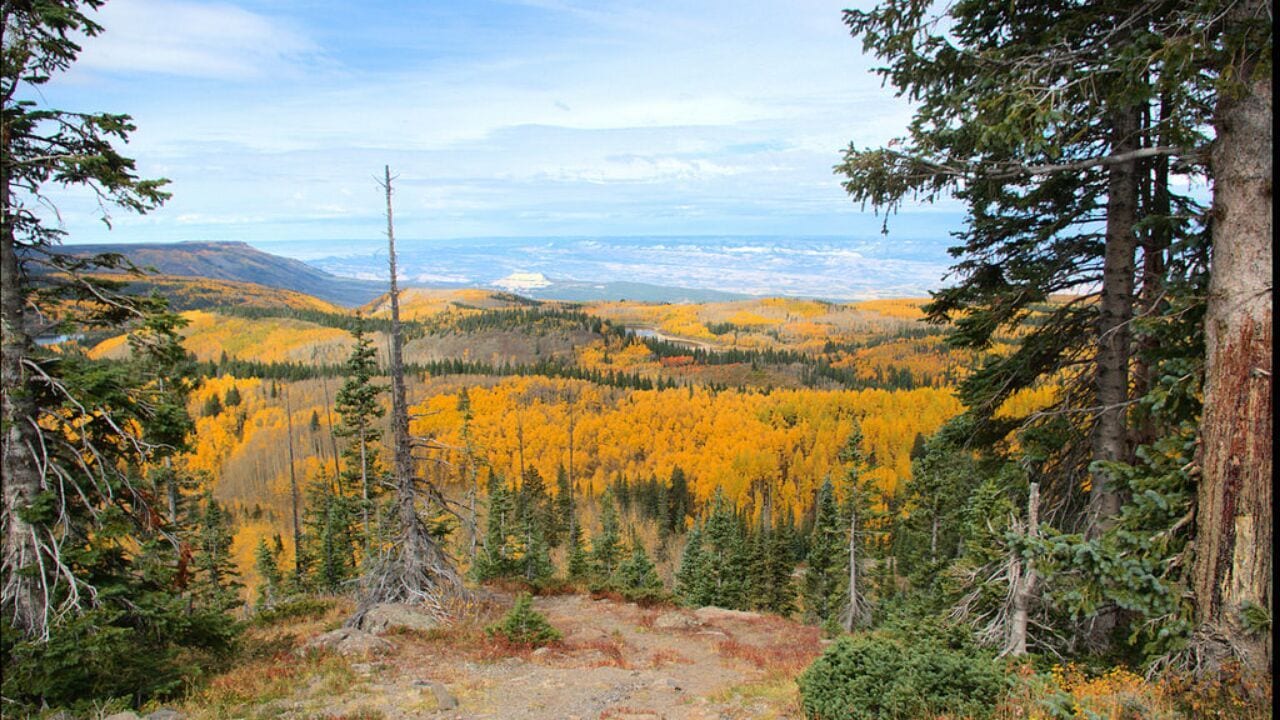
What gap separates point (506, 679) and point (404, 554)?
664cm

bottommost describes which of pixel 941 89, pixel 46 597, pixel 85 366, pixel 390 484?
pixel 390 484

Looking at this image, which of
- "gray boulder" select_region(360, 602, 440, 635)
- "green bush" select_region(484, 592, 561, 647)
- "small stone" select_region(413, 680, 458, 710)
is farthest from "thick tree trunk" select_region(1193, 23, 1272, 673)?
"gray boulder" select_region(360, 602, 440, 635)

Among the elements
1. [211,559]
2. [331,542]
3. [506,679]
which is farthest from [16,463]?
[331,542]

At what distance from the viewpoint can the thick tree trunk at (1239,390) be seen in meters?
5.86

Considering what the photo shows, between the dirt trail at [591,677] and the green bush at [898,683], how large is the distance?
3.21ft

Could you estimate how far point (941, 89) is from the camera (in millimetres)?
9672

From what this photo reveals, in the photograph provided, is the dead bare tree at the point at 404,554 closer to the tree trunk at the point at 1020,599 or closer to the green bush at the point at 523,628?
the green bush at the point at 523,628

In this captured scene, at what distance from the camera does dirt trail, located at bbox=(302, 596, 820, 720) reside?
11.0 meters

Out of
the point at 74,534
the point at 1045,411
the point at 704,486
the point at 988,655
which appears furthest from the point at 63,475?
the point at 704,486

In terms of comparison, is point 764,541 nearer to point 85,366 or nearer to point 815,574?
point 815,574

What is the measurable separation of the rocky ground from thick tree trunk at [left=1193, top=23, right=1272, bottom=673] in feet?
18.3

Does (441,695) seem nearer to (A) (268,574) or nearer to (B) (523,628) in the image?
(B) (523,628)

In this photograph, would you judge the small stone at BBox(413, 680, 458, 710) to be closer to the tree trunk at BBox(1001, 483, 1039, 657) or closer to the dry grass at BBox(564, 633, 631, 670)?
the dry grass at BBox(564, 633, 631, 670)

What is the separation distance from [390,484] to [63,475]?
9344mm
